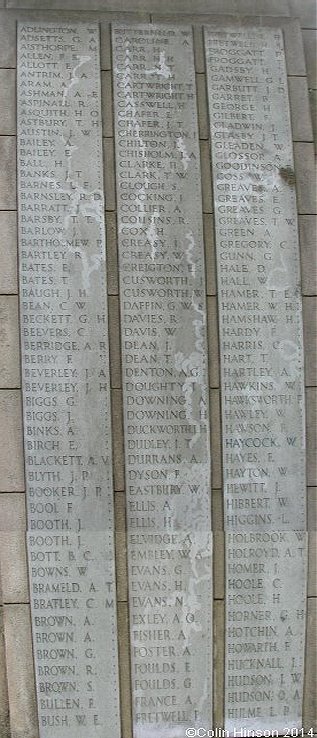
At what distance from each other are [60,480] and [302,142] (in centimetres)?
254

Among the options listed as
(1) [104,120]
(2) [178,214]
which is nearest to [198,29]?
(1) [104,120]

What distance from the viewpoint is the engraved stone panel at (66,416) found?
176 inches

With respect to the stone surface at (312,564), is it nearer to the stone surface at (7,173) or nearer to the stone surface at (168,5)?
the stone surface at (7,173)

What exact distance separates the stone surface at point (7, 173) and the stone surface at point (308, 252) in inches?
68.8

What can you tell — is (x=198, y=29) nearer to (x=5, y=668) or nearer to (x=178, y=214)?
(x=178, y=214)

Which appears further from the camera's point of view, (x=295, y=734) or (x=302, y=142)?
(x=302, y=142)

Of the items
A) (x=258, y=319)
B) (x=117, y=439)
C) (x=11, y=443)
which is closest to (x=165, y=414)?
(x=117, y=439)

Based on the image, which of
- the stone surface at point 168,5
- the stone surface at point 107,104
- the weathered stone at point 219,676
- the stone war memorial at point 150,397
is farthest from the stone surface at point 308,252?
the weathered stone at point 219,676

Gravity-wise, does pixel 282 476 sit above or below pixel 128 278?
below

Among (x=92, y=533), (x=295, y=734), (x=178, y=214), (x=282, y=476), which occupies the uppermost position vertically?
(x=178, y=214)

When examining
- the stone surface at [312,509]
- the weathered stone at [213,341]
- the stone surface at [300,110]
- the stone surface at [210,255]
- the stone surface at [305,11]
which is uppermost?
the stone surface at [305,11]

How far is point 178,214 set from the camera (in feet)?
15.6

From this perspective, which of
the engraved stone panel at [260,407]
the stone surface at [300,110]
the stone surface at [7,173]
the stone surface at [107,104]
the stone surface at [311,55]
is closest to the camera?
the engraved stone panel at [260,407]

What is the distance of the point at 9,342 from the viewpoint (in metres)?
4.60
